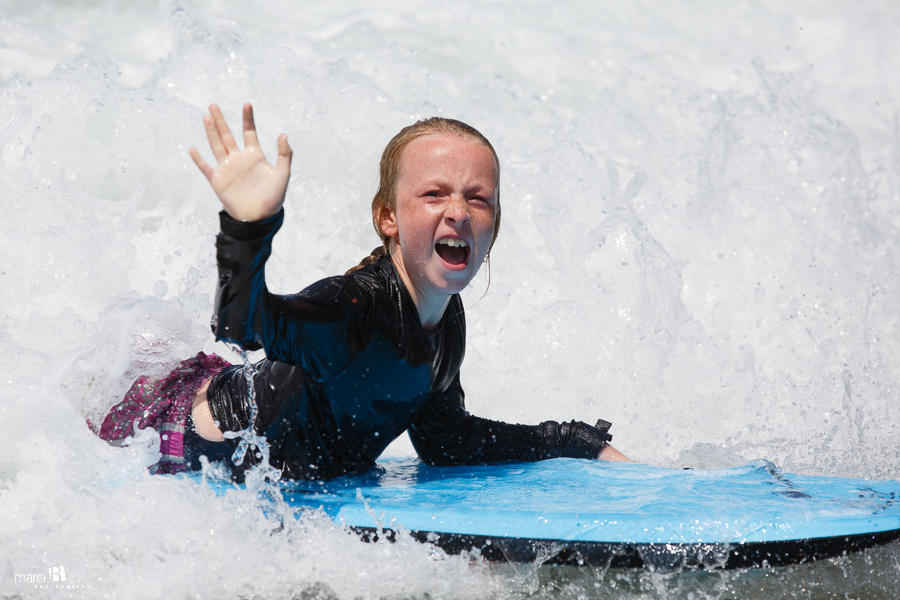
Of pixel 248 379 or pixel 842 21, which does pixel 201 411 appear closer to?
pixel 248 379

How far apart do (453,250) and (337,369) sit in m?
0.42

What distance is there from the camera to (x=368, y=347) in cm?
189

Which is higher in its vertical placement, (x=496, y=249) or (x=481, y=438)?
(x=496, y=249)

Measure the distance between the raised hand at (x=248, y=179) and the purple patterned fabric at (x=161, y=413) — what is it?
0.88 metres

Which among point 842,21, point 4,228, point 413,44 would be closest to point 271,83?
point 4,228

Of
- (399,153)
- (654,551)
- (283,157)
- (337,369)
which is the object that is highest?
(399,153)

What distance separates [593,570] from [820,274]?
367 centimetres

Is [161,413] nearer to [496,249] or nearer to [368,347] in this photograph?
[368,347]

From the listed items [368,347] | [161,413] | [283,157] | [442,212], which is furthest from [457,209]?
[161,413]

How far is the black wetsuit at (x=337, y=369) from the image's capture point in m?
1.52

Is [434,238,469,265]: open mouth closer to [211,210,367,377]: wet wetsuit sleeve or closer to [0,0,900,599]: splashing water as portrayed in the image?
[211,210,367,377]: wet wetsuit sleeve

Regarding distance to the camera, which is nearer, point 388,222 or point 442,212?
point 442,212

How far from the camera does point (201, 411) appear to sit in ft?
7.09

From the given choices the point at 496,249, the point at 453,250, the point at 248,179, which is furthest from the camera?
the point at 496,249
